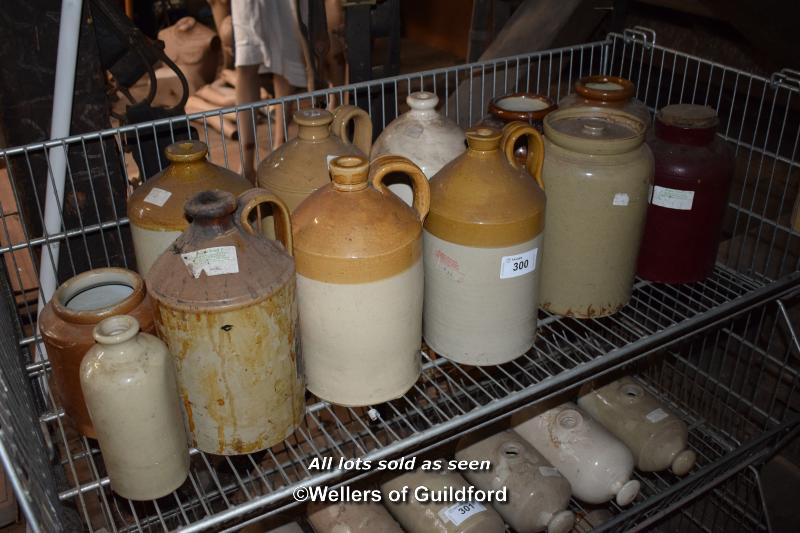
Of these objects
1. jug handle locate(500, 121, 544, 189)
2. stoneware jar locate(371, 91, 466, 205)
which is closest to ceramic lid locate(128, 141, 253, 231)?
stoneware jar locate(371, 91, 466, 205)

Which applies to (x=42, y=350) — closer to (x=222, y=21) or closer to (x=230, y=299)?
(x=230, y=299)

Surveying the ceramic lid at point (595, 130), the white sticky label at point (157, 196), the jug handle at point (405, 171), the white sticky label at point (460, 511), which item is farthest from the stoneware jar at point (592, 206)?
the white sticky label at point (157, 196)

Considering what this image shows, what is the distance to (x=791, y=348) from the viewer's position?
4.99ft

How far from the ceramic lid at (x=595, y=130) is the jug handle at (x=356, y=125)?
0.96ft

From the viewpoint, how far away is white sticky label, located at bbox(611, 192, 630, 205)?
3.73ft

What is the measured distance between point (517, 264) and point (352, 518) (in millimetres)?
550

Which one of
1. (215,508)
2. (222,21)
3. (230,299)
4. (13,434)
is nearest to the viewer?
(13,434)

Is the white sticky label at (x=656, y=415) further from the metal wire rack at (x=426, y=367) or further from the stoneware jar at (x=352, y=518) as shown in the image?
the stoneware jar at (x=352, y=518)

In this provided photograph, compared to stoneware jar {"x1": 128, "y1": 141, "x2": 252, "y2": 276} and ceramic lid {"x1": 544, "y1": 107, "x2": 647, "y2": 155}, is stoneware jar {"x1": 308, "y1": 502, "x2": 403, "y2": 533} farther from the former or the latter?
ceramic lid {"x1": 544, "y1": 107, "x2": 647, "y2": 155}

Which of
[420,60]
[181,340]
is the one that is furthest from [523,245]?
[420,60]

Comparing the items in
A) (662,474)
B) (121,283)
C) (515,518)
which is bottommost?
(662,474)

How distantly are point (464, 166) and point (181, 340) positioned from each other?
448 millimetres

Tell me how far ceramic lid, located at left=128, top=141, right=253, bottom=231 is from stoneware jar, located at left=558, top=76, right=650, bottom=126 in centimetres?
61

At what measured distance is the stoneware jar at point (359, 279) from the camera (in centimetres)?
93
